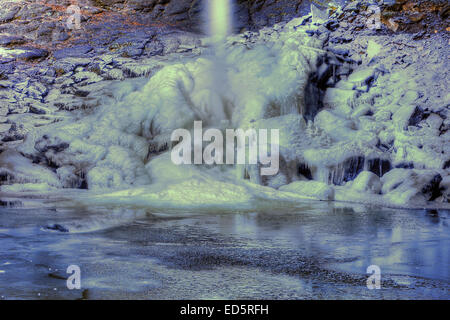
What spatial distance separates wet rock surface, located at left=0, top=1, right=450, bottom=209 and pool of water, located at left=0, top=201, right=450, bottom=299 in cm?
320

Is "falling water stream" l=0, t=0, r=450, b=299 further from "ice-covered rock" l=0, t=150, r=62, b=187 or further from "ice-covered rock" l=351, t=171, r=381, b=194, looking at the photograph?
"ice-covered rock" l=0, t=150, r=62, b=187

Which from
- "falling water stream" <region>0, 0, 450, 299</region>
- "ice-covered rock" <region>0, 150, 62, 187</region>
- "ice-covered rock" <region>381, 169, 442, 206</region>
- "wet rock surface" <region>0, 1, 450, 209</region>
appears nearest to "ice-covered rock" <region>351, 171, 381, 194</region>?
"wet rock surface" <region>0, 1, 450, 209</region>

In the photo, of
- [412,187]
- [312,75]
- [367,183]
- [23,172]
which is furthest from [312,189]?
[23,172]

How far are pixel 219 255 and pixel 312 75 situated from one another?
993cm

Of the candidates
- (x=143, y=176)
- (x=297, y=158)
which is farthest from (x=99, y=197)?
(x=297, y=158)

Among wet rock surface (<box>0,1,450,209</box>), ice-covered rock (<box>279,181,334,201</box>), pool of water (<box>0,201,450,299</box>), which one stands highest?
wet rock surface (<box>0,1,450,209</box>)

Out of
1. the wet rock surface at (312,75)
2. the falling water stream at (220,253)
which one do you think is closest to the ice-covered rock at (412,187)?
the wet rock surface at (312,75)

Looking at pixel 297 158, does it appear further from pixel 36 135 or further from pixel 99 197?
pixel 36 135

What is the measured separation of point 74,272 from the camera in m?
3.56

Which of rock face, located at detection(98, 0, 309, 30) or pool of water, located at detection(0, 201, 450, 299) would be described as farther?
rock face, located at detection(98, 0, 309, 30)

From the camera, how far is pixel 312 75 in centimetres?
1338

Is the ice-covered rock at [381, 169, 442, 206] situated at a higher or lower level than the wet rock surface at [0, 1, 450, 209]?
lower

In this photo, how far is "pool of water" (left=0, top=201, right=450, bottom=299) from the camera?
321cm

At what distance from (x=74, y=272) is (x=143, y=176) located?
6.61 m
